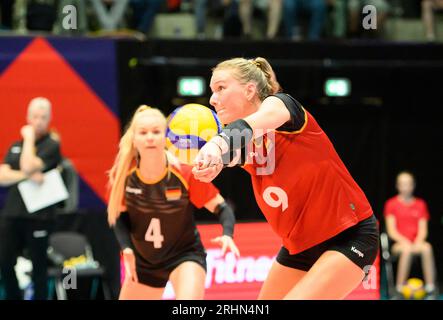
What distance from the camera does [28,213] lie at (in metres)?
7.25

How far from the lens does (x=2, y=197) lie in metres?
9.05

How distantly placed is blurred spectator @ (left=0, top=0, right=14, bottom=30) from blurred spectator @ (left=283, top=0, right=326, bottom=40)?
3.43 metres

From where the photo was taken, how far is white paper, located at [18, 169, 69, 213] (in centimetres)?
732

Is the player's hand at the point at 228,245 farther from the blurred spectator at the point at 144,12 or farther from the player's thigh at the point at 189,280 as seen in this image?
the blurred spectator at the point at 144,12

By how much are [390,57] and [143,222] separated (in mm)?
5507

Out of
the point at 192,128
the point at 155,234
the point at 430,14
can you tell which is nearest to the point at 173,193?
the point at 155,234

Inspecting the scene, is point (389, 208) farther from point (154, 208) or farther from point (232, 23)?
point (154, 208)

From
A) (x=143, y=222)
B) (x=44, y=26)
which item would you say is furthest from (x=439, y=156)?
(x=143, y=222)

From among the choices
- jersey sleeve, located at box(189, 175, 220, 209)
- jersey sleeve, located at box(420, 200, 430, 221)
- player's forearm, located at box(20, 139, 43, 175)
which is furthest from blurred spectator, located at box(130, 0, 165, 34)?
jersey sleeve, located at box(189, 175, 220, 209)

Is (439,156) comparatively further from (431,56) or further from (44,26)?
(44,26)

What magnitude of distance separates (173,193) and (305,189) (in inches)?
63.8

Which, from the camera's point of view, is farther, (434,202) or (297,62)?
(434,202)

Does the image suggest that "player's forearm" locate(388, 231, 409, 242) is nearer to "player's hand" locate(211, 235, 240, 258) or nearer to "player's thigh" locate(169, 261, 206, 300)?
"player's thigh" locate(169, 261, 206, 300)

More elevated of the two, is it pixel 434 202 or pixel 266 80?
pixel 266 80
